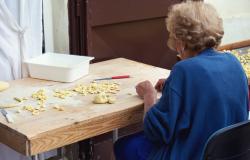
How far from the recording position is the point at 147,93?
1.92m

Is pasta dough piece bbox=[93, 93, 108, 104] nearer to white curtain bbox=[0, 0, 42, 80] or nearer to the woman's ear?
the woman's ear

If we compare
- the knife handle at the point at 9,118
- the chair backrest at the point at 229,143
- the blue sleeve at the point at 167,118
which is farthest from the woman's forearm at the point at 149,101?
the knife handle at the point at 9,118

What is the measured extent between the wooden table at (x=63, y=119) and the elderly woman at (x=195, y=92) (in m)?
0.14

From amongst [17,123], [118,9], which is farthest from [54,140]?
[118,9]

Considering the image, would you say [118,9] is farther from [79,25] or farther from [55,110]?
[55,110]

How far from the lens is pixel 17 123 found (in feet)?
5.41

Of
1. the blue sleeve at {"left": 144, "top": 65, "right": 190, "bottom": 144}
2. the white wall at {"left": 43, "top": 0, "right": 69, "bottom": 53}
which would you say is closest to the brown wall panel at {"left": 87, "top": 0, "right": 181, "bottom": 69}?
the white wall at {"left": 43, "top": 0, "right": 69, "bottom": 53}

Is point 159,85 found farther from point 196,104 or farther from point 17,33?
point 17,33

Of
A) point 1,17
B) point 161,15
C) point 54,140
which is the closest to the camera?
point 54,140

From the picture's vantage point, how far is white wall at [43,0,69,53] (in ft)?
8.45

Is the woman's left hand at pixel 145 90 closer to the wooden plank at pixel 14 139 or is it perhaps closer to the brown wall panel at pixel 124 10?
the wooden plank at pixel 14 139

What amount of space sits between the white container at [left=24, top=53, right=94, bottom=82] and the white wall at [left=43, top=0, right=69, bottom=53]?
9.7 inches

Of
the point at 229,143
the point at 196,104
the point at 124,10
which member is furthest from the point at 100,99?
the point at 124,10

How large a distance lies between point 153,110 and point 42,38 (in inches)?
41.7
